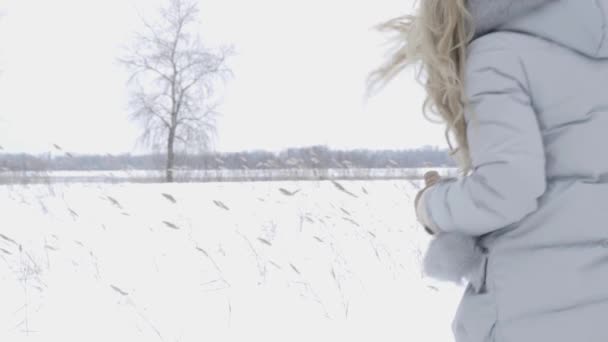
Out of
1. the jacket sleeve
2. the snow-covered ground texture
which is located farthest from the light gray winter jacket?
the snow-covered ground texture

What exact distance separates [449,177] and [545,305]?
0.34 metres

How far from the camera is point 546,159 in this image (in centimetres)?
118

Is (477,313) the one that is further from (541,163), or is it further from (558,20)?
(558,20)

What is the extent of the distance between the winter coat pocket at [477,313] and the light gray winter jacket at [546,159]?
1.5 inches

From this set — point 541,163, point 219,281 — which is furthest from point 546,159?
point 219,281

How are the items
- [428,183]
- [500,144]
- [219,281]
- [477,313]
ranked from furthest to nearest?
[219,281] < [428,183] < [477,313] < [500,144]

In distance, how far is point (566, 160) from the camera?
115 centimetres

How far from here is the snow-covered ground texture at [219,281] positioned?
3.03 metres

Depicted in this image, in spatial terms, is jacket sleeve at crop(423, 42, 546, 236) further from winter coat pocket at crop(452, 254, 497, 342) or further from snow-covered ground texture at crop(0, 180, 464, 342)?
snow-covered ground texture at crop(0, 180, 464, 342)

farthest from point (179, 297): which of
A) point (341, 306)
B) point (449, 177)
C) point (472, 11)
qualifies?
point (472, 11)

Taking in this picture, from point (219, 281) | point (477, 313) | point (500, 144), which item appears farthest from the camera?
point (219, 281)

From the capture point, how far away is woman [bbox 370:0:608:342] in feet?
3.70

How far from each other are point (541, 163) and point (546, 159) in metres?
0.06

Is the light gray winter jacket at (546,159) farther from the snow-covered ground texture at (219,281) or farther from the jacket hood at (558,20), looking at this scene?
the snow-covered ground texture at (219,281)
